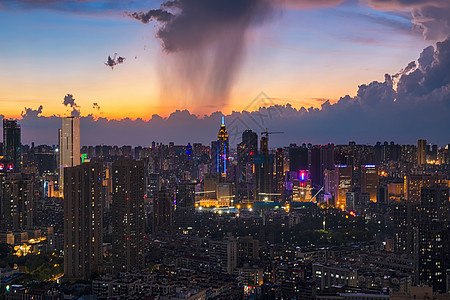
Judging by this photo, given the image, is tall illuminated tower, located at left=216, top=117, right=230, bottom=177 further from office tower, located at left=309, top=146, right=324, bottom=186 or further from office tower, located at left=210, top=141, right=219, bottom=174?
office tower, located at left=309, top=146, right=324, bottom=186

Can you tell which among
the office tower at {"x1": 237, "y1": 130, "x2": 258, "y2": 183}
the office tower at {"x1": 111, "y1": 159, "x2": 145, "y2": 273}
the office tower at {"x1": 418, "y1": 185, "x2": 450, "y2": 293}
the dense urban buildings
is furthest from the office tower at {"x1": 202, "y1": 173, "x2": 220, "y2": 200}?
the office tower at {"x1": 418, "y1": 185, "x2": 450, "y2": 293}

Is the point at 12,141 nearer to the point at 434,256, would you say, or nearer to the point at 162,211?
the point at 162,211

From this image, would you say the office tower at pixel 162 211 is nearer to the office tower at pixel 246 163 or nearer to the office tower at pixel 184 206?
the office tower at pixel 184 206

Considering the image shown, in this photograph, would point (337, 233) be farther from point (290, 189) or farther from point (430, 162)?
point (430, 162)

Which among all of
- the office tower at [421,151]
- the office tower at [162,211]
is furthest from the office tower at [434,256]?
the office tower at [421,151]

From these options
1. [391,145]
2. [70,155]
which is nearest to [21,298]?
[70,155]

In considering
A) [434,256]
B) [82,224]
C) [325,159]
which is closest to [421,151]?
[325,159]
